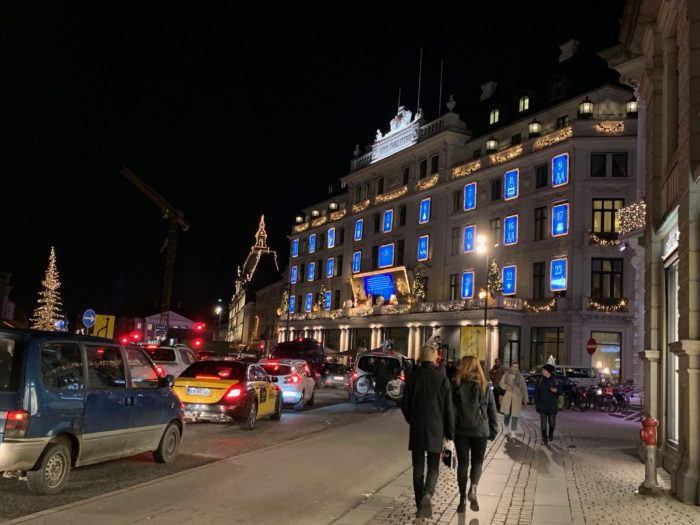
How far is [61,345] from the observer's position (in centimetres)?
884

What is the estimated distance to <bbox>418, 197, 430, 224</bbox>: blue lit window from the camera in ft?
192

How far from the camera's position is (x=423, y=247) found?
58.7 m

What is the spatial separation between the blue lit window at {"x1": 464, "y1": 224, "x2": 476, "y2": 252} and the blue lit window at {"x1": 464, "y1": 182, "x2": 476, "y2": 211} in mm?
1480

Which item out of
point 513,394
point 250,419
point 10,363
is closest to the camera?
point 10,363

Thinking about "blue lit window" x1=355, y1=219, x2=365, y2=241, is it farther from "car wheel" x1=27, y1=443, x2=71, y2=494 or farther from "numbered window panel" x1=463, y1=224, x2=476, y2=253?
"car wheel" x1=27, y1=443, x2=71, y2=494

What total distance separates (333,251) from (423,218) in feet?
59.4

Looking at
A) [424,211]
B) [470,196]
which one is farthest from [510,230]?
[424,211]

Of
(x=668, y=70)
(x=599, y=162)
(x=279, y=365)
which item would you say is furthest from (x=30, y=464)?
Result: (x=599, y=162)

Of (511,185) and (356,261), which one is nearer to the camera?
(511,185)

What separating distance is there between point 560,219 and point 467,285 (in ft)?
33.7

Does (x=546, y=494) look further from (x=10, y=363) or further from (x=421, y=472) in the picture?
(x=10, y=363)

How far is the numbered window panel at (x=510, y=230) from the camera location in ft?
159

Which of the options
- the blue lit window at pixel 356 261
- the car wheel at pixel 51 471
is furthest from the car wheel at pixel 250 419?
the blue lit window at pixel 356 261

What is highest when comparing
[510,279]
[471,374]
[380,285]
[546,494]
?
[380,285]
